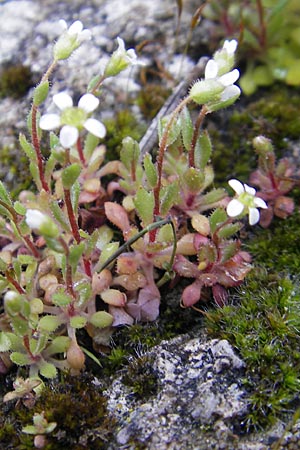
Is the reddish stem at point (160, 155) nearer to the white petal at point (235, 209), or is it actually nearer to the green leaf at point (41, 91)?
the white petal at point (235, 209)

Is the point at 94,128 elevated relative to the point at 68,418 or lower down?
elevated

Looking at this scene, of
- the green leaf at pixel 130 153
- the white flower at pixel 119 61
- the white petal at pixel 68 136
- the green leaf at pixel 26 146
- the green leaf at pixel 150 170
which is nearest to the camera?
the white petal at pixel 68 136

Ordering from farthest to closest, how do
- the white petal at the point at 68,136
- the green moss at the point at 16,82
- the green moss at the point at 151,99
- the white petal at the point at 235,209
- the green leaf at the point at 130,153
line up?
the green moss at the point at 16,82, the green moss at the point at 151,99, the green leaf at the point at 130,153, the white petal at the point at 235,209, the white petal at the point at 68,136

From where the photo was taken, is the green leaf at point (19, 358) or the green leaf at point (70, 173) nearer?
the green leaf at point (70, 173)

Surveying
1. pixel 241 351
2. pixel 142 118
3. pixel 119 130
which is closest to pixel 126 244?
pixel 241 351

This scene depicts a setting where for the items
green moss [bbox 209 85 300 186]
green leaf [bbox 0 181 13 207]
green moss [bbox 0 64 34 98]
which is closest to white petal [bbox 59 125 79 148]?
green leaf [bbox 0 181 13 207]

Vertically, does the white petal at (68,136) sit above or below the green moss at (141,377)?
above

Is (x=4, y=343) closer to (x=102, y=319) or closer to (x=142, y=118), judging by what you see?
(x=102, y=319)

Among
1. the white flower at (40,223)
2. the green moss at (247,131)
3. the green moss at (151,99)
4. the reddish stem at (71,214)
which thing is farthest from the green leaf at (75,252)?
the green moss at (151,99)
